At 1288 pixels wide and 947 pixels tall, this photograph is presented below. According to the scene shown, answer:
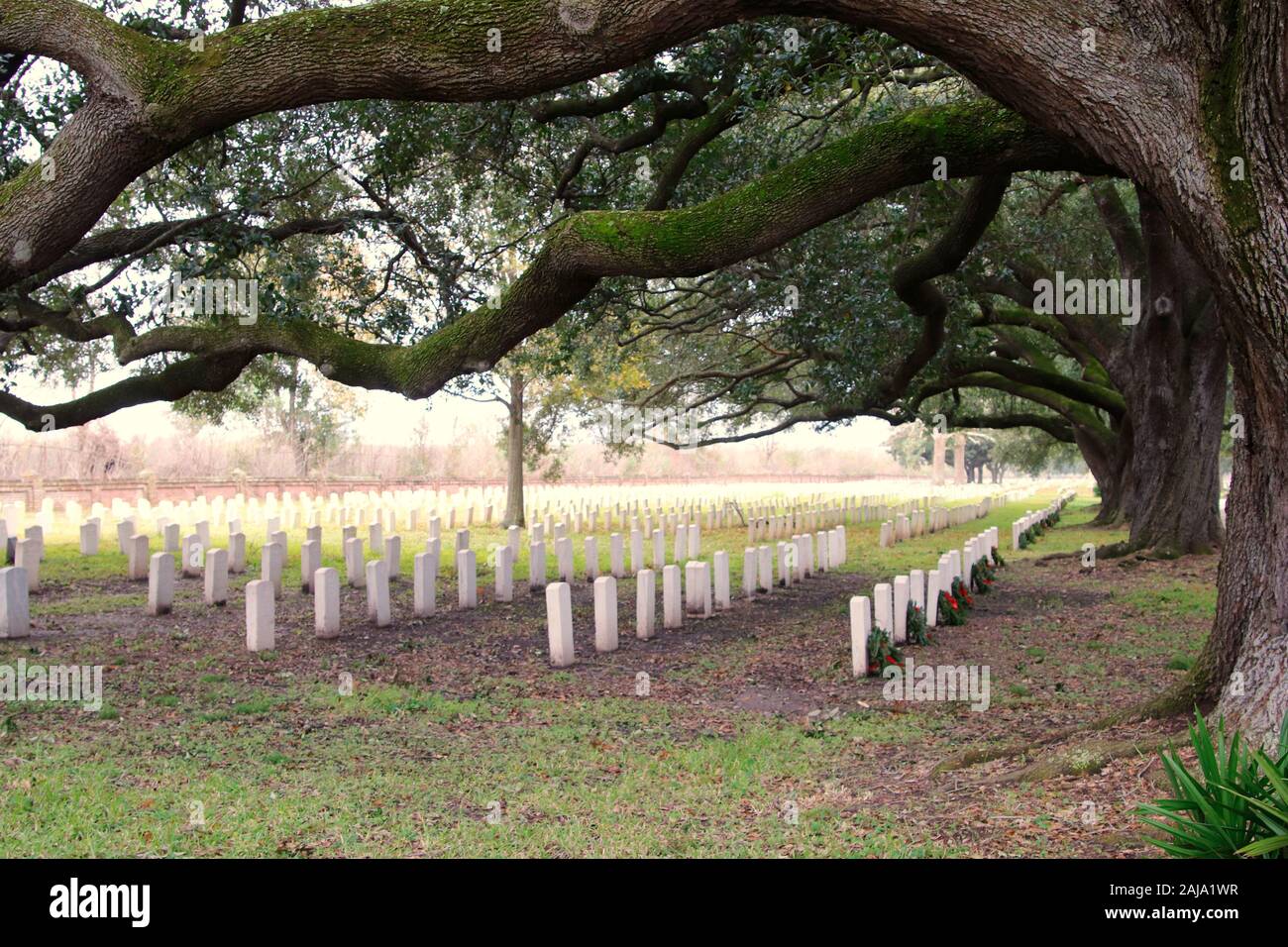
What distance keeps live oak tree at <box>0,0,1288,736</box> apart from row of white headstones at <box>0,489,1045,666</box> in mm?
4164

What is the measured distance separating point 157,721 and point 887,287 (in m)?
8.91

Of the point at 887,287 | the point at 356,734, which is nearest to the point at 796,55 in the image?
the point at 887,287

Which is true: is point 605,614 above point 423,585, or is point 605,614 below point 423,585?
below

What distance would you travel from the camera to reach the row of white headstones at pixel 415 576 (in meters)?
9.62

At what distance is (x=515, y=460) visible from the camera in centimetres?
2422

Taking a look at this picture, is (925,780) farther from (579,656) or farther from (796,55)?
(796,55)

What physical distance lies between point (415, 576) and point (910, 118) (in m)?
7.37

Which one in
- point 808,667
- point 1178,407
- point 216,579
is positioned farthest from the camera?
point 1178,407

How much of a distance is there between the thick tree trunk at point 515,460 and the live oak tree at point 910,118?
1727 cm

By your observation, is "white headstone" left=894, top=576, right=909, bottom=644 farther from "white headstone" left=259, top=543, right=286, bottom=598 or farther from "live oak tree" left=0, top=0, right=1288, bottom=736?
"white headstone" left=259, top=543, right=286, bottom=598

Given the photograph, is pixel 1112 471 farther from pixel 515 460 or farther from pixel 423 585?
pixel 423 585

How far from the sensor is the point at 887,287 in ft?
39.7

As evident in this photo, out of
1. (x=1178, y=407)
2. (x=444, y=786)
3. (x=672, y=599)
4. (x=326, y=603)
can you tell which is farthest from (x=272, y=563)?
(x=1178, y=407)

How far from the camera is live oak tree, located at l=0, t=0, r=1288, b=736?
489cm
